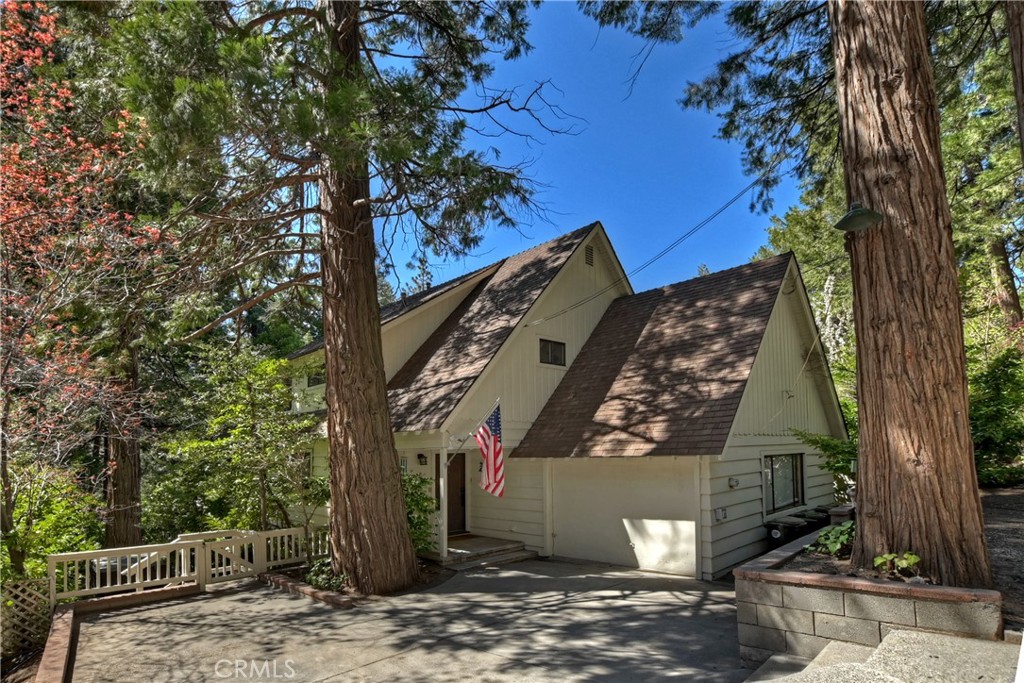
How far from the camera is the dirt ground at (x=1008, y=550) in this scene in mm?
4340

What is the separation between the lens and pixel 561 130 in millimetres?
9023

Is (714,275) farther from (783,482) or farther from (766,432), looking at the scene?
(783,482)

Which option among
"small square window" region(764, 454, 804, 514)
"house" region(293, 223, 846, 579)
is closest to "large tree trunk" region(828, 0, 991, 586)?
"house" region(293, 223, 846, 579)

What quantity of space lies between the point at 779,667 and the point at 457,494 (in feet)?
30.8

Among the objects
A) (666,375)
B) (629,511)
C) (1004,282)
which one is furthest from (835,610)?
(1004,282)

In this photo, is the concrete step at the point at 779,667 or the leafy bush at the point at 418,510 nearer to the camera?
the concrete step at the point at 779,667

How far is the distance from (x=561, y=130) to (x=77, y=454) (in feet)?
44.1

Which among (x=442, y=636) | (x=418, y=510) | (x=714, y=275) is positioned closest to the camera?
(x=442, y=636)

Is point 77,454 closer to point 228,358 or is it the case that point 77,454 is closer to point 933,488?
point 228,358

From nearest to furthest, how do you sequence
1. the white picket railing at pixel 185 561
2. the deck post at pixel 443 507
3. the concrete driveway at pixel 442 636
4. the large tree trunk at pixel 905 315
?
the large tree trunk at pixel 905 315 < the concrete driveway at pixel 442 636 < the white picket railing at pixel 185 561 < the deck post at pixel 443 507

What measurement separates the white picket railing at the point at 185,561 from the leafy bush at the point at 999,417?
1437 cm

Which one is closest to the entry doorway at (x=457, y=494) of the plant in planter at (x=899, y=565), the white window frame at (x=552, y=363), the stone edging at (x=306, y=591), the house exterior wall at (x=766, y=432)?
the white window frame at (x=552, y=363)

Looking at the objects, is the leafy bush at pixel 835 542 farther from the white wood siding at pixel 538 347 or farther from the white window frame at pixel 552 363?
the white window frame at pixel 552 363

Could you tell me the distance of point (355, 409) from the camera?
8516mm
